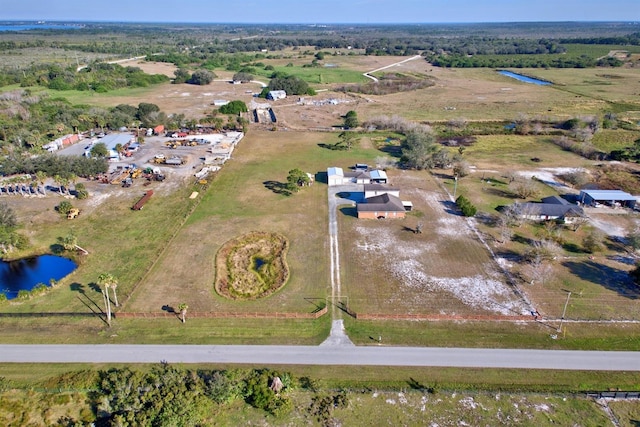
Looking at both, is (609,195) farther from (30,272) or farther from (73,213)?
(30,272)

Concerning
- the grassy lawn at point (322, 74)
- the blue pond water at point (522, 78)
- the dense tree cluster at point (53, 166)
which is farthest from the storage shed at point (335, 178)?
the blue pond water at point (522, 78)

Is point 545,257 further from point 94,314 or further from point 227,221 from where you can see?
point 94,314

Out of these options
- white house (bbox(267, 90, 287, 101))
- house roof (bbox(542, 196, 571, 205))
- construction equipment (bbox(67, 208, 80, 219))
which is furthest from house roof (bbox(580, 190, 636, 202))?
white house (bbox(267, 90, 287, 101))

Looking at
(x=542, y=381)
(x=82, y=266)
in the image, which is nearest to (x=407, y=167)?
(x=542, y=381)

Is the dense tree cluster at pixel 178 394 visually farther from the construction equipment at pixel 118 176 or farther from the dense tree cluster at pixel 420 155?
the dense tree cluster at pixel 420 155

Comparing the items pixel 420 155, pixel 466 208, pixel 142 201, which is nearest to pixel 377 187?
pixel 466 208

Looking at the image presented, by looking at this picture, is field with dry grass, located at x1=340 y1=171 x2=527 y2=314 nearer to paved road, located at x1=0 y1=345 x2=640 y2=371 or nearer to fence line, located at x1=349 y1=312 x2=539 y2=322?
fence line, located at x1=349 y1=312 x2=539 y2=322
